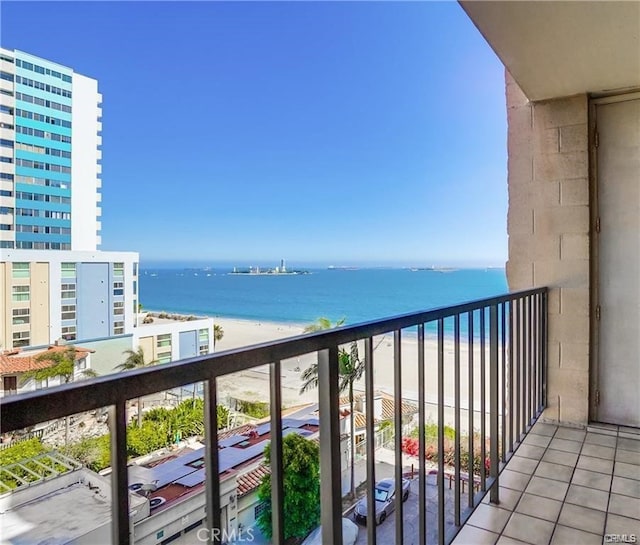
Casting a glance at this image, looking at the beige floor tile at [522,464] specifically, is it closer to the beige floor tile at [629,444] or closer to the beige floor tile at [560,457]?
the beige floor tile at [560,457]

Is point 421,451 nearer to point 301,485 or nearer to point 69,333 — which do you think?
point 301,485

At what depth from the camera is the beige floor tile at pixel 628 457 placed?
2.03 metres

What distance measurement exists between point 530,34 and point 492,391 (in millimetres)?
1545

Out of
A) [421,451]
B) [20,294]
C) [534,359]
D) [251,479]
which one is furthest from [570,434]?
[20,294]

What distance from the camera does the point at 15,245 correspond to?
45.1 feet

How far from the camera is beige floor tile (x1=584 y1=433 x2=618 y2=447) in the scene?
2.25 meters

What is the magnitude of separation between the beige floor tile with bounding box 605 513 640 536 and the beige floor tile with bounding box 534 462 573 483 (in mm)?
288

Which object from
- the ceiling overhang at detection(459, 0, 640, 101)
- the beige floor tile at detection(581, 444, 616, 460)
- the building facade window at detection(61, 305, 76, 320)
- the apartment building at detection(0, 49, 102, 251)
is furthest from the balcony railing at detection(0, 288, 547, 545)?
the building facade window at detection(61, 305, 76, 320)

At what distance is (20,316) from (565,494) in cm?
1711

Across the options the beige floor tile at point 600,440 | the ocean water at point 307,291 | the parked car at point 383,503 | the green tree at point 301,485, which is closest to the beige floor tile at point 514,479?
the parked car at point 383,503

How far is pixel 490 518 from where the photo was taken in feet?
5.23

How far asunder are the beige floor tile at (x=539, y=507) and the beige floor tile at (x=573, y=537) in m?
0.07

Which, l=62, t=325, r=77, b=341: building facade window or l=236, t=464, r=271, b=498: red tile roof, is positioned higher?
l=236, t=464, r=271, b=498: red tile roof

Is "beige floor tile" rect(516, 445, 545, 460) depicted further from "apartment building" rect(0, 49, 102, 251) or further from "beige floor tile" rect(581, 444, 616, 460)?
"apartment building" rect(0, 49, 102, 251)
